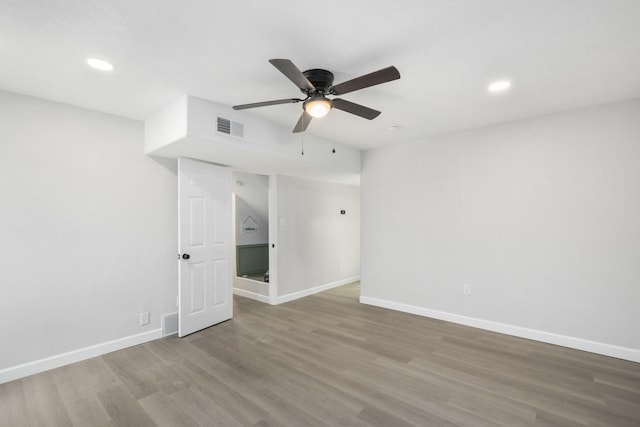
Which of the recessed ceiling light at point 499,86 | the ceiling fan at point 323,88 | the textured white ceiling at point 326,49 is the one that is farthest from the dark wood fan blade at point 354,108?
the recessed ceiling light at point 499,86

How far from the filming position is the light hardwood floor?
211cm

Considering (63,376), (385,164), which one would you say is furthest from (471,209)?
(63,376)

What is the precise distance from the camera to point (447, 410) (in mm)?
2174

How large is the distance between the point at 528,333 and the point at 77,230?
506 centimetres

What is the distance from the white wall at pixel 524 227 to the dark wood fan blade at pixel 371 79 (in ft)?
8.20

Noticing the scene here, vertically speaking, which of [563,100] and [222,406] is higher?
[563,100]

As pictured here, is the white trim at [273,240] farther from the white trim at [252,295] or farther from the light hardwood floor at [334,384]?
the light hardwood floor at [334,384]

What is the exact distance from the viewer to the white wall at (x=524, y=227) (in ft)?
9.88

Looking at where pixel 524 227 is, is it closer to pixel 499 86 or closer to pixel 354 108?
pixel 499 86

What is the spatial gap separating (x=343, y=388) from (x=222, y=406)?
95cm

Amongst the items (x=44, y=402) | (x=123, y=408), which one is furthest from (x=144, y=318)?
(x=123, y=408)

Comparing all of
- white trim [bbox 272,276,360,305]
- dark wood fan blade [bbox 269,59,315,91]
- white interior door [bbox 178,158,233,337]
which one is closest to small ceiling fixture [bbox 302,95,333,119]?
dark wood fan blade [bbox 269,59,315,91]

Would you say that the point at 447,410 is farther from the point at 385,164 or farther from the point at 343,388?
the point at 385,164

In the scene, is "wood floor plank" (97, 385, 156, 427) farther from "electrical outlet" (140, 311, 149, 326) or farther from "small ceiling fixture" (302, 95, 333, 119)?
"small ceiling fixture" (302, 95, 333, 119)
